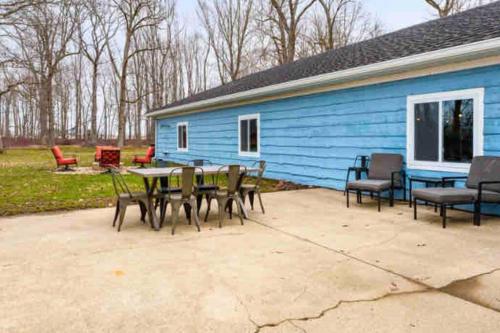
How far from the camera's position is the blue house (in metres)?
5.60

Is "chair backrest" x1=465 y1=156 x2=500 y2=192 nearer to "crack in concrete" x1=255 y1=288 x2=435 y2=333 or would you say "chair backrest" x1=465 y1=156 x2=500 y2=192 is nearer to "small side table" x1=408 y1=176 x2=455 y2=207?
"small side table" x1=408 y1=176 x2=455 y2=207

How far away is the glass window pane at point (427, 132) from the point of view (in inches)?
244

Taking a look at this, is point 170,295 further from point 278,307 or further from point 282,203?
point 282,203

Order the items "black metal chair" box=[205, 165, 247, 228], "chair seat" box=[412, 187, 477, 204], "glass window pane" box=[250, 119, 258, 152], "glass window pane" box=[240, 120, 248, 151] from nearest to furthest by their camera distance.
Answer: "chair seat" box=[412, 187, 477, 204], "black metal chair" box=[205, 165, 247, 228], "glass window pane" box=[250, 119, 258, 152], "glass window pane" box=[240, 120, 248, 151]

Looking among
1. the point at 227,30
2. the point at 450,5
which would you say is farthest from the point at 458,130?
the point at 227,30

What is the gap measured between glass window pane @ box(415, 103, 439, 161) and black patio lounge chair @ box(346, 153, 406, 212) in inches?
14.2

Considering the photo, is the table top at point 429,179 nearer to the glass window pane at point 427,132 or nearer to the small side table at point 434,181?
the small side table at point 434,181

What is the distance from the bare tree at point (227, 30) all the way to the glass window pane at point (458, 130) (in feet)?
63.6

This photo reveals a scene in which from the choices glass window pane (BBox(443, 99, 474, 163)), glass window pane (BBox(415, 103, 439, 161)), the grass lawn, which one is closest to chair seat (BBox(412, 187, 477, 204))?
glass window pane (BBox(443, 99, 474, 163))

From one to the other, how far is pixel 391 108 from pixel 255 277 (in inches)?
197

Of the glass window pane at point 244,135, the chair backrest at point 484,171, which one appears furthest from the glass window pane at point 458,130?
the glass window pane at point 244,135

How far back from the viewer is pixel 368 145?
24.2 feet

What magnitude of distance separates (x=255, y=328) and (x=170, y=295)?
2.58ft

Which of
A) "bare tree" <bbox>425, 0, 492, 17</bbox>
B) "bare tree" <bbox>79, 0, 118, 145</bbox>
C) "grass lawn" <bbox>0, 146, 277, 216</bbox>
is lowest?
"grass lawn" <bbox>0, 146, 277, 216</bbox>
